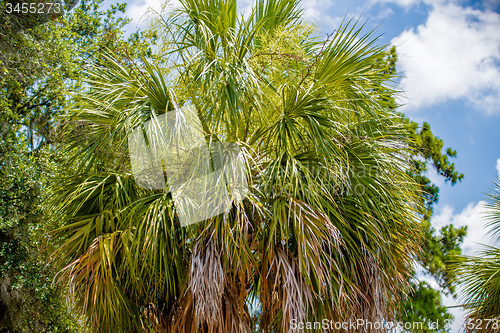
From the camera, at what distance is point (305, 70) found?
163 inches

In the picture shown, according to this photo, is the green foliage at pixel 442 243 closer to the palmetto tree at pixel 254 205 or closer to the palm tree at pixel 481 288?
the palm tree at pixel 481 288

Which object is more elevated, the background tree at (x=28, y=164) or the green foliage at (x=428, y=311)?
the background tree at (x=28, y=164)

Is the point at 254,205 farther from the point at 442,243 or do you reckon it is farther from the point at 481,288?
the point at 442,243

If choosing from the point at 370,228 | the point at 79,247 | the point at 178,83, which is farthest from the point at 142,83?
the point at 370,228

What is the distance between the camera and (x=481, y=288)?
548 centimetres

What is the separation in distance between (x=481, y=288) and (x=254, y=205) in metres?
3.85

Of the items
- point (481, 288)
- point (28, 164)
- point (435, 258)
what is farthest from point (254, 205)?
point (435, 258)

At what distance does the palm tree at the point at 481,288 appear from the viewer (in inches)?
209

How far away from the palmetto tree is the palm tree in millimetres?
1793

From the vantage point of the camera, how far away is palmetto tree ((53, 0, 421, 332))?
11.8 ft

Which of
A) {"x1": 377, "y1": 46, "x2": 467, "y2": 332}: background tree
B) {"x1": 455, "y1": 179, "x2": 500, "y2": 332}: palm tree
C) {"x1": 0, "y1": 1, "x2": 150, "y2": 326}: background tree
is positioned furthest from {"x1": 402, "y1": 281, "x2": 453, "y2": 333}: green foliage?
{"x1": 0, "y1": 1, "x2": 150, "y2": 326}: background tree

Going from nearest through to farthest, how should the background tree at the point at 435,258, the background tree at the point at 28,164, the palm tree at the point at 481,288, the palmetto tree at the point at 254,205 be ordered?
the palmetto tree at the point at 254,205, the palm tree at the point at 481,288, the background tree at the point at 28,164, the background tree at the point at 435,258

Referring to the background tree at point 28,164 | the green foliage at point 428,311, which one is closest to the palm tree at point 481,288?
the green foliage at point 428,311

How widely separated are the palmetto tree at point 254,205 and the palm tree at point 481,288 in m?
1.79
